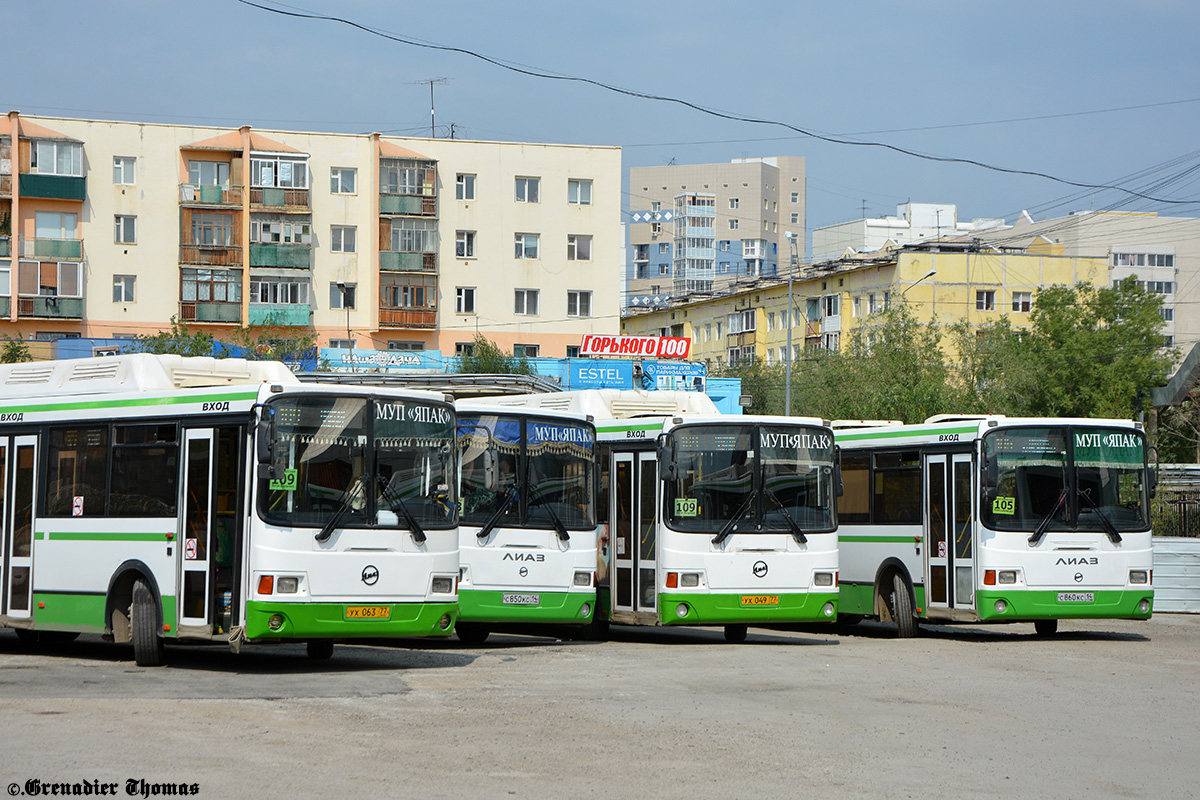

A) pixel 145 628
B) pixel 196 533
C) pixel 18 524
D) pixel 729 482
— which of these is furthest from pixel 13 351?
pixel 196 533

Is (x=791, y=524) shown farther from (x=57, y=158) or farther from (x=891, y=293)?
(x=891, y=293)

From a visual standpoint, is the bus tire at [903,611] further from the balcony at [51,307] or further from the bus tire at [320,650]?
the balcony at [51,307]

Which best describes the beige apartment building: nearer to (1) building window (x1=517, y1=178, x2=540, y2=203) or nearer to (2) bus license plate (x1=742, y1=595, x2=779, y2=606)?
(1) building window (x1=517, y1=178, x2=540, y2=203)

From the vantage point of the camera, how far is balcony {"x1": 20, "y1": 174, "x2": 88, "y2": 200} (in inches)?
2378

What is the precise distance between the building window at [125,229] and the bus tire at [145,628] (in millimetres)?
51237

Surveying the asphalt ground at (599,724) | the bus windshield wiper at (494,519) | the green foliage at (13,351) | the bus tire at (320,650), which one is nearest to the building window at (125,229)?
the green foliage at (13,351)

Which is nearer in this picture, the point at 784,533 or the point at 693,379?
the point at 784,533

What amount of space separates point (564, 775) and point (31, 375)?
403 inches

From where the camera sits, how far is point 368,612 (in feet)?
45.1

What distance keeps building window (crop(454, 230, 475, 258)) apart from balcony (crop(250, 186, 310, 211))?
24.0 ft

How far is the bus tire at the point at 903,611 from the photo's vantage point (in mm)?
19719

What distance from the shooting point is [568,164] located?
224 feet

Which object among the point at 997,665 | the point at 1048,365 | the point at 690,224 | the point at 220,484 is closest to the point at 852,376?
the point at 1048,365

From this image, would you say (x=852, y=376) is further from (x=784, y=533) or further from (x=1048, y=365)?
(x=784, y=533)
